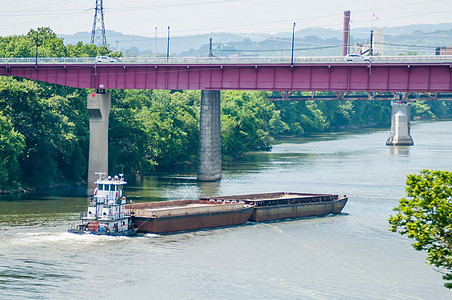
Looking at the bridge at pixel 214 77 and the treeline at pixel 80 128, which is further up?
the bridge at pixel 214 77

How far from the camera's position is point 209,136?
116875 mm

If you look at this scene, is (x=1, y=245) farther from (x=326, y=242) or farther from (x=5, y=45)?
(x=5, y=45)

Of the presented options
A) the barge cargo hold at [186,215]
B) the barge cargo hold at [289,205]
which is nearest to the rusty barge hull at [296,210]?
the barge cargo hold at [289,205]

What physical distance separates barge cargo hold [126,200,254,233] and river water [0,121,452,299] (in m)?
1.27

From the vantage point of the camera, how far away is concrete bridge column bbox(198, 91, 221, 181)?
4547 inches

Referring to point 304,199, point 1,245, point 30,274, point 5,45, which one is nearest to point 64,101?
point 5,45

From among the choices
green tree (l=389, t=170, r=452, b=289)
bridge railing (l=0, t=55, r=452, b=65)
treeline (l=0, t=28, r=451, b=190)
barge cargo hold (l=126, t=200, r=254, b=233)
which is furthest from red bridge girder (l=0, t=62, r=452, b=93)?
green tree (l=389, t=170, r=452, b=289)

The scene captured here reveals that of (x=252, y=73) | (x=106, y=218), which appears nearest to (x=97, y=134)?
(x=252, y=73)

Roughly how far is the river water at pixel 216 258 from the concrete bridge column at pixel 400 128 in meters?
85.8

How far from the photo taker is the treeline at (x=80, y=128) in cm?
9969

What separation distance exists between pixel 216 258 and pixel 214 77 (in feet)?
136

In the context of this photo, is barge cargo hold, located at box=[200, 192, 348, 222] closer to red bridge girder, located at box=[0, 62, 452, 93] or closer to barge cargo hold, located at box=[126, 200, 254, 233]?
barge cargo hold, located at box=[126, 200, 254, 233]

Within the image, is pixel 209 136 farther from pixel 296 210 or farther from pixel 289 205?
pixel 289 205

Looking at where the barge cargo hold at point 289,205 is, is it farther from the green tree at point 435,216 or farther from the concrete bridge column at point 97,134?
the green tree at point 435,216
